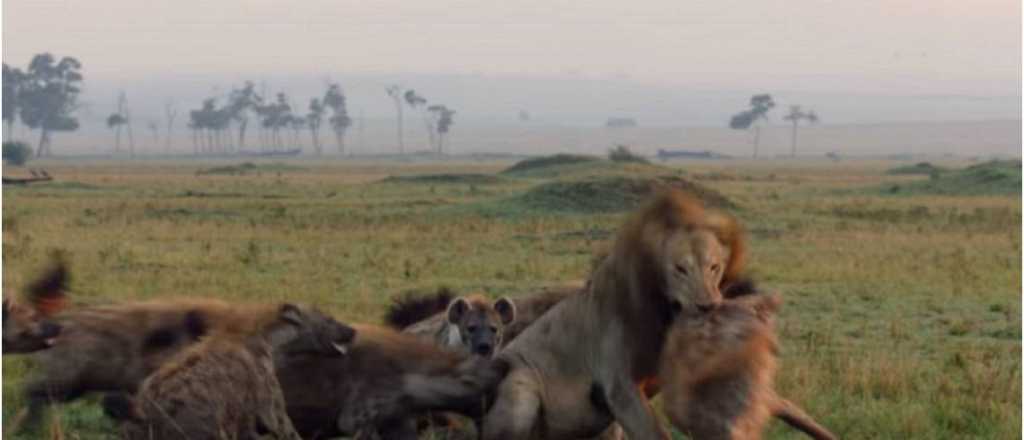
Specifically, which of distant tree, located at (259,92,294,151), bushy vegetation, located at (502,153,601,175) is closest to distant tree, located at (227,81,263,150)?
distant tree, located at (259,92,294,151)

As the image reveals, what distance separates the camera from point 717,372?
17.0ft

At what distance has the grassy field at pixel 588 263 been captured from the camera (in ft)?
24.5

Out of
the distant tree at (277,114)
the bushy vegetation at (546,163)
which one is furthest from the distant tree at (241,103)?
the bushy vegetation at (546,163)

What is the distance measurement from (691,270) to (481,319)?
2.06m

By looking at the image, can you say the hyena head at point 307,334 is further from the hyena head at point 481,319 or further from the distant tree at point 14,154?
the distant tree at point 14,154

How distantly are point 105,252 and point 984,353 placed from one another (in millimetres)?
10181

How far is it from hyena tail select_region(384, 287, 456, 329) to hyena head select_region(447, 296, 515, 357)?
0.56 ft

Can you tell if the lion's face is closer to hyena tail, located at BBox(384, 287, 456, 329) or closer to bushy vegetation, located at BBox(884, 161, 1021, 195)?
hyena tail, located at BBox(384, 287, 456, 329)

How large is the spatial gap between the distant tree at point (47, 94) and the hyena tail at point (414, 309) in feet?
370

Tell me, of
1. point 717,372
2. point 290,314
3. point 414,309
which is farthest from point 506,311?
point 717,372

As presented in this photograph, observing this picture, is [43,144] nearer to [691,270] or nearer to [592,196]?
[592,196]

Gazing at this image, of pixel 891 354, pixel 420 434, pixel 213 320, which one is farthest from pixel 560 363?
pixel 891 354

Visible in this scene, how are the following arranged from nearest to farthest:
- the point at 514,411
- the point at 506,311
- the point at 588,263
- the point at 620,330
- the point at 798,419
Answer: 1. the point at 620,330
2. the point at 514,411
3. the point at 798,419
4. the point at 506,311
5. the point at 588,263

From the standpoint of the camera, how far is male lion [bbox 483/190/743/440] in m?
5.19
